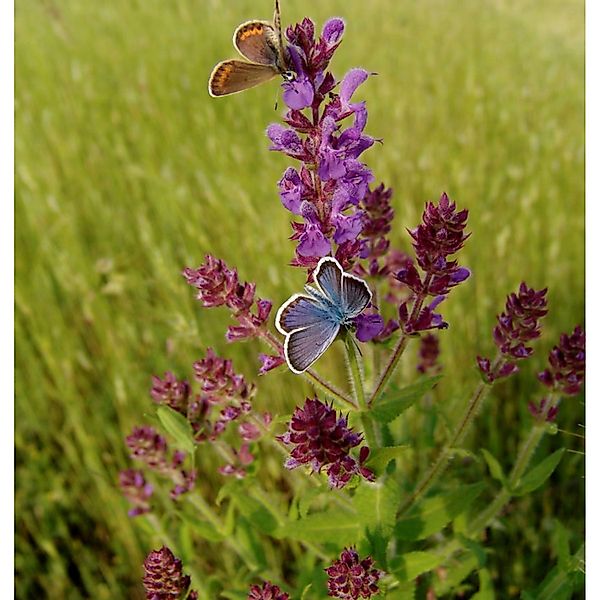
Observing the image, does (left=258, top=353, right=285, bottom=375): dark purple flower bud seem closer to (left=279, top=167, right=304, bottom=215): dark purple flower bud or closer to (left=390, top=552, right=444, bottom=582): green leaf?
(left=279, top=167, right=304, bottom=215): dark purple flower bud

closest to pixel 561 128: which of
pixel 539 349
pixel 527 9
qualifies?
pixel 539 349

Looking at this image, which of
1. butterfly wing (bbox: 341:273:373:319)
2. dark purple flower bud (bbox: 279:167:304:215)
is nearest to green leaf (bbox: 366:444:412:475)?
butterfly wing (bbox: 341:273:373:319)

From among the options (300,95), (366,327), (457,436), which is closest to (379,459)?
(366,327)

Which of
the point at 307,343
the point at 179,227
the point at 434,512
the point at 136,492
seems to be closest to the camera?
the point at 307,343

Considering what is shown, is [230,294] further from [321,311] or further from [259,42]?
[259,42]

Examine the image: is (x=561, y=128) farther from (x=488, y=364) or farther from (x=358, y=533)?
(x=358, y=533)

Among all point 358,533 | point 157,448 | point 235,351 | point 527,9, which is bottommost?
point 358,533

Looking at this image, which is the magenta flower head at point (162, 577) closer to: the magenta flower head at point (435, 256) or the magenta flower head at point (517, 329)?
the magenta flower head at point (435, 256)
